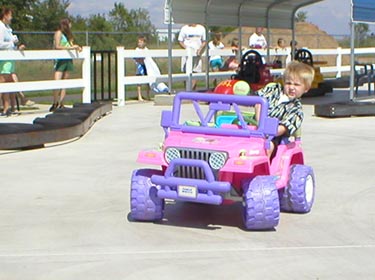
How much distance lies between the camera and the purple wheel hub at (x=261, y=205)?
20.5ft

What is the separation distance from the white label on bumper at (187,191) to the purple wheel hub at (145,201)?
362 millimetres

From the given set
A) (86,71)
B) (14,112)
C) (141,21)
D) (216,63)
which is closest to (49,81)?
(14,112)

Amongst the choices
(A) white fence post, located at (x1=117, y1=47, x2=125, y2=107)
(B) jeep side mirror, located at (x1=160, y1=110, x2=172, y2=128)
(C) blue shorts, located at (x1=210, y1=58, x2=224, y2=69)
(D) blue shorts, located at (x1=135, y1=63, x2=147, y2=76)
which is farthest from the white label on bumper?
(C) blue shorts, located at (x1=210, y1=58, x2=224, y2=69)

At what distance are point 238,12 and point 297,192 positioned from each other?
15.2 meters

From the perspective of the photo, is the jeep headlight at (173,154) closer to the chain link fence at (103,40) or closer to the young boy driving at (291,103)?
the young boy driving at (291,103)

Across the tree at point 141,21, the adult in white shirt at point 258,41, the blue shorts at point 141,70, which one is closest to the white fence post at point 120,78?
the blue shorts at point 141,70

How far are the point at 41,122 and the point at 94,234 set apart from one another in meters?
5.44

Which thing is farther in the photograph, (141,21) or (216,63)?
(141,21)

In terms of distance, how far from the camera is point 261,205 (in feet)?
20.5

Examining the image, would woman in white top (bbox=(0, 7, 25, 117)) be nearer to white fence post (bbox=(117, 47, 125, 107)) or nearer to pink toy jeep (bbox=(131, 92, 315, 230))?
white fence post (bbox=(117, 47, 125, 107))

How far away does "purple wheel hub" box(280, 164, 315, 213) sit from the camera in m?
6.91

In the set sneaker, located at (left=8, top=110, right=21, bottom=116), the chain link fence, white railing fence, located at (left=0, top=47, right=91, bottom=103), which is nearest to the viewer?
white railing fence, located at (left=0, top=47, right=91, bottom=103)

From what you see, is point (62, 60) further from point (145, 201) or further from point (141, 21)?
point (141, 21)

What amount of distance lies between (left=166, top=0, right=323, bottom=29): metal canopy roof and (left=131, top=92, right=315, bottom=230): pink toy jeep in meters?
11.6
